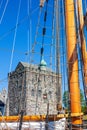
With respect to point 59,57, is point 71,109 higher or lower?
lower

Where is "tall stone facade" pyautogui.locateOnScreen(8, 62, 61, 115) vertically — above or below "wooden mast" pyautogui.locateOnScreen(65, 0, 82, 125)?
above

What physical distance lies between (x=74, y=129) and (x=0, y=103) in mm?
38488

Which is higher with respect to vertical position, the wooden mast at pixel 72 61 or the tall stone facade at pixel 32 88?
the tall stone facade at pixel 32 88

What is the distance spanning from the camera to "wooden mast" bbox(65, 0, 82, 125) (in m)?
8.54

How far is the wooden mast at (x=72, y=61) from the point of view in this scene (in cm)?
854

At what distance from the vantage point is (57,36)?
11.3 meters

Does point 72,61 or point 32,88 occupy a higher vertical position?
point 32,88

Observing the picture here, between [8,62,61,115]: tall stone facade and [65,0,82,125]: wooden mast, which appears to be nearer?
[65,0,82,125]: wooden mast

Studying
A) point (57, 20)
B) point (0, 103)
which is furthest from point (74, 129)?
point (0, 103)

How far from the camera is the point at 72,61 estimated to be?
905cm

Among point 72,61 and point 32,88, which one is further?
point 32,88

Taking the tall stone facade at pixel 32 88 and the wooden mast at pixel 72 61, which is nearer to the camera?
the wooden mast at pixel 72 61

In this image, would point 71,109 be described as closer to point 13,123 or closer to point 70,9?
point 13,123

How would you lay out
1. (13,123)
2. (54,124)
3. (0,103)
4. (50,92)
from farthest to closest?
(50,92) → (0,103) → (13,123) → (54,124)
